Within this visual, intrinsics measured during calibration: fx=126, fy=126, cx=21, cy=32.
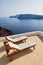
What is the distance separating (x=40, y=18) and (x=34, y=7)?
199cm

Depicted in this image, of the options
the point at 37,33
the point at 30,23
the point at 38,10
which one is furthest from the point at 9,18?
the point at 37,33

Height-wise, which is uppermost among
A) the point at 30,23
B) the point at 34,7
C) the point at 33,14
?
the point at 34,7

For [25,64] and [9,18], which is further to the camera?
[9,18]

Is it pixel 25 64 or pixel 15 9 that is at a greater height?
pixel 15 9

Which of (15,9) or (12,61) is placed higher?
(15,9)

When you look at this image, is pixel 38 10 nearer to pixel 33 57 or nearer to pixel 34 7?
pixel 34 7

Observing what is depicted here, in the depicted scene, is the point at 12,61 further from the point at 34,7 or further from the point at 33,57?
the point at 34,7

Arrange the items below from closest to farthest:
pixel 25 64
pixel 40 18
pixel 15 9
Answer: pixel 25 64, pixel 15 9, pixel 40 18

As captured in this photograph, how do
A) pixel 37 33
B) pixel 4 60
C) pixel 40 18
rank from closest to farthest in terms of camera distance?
pixel 4 60 → pixel 37 33 → pixel 40 18

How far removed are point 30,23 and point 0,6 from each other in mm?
3014

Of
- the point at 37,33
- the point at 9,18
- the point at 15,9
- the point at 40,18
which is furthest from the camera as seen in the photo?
the point at 40,18

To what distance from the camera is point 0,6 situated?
9.56 metres

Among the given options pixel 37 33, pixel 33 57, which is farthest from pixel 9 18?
pixel 33 57

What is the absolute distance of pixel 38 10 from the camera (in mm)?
10500
